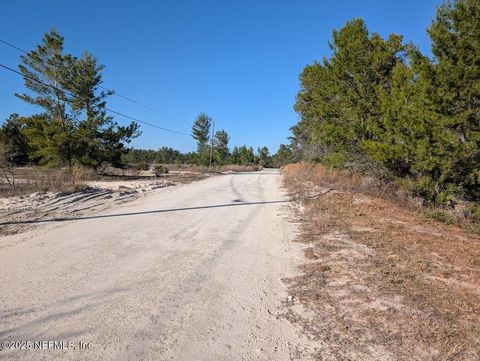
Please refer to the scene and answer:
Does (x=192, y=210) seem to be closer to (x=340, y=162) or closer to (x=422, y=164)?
(x=422, y=164)

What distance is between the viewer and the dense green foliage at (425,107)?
1031cm

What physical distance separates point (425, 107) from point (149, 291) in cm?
1064

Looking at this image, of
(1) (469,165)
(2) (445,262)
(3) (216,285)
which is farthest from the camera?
(1) (469,165)

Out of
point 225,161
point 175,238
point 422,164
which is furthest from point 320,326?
point 225,161

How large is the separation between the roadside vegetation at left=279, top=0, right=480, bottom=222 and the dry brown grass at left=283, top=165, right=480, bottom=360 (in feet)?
15.1

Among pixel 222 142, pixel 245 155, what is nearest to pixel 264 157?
pixel 245 155

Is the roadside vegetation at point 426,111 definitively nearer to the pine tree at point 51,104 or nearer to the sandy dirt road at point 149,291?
the sandy dirt road at point 149,291

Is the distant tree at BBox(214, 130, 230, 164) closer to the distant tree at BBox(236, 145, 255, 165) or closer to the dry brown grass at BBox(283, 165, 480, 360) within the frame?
the distant tree at BBox(236, 145, 255, 165)

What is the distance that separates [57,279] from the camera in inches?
168

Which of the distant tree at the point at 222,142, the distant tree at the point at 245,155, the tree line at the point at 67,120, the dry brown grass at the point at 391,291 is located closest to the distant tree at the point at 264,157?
the distant tree at the point at 245,155

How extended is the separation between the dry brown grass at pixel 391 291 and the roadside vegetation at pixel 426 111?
462 cm

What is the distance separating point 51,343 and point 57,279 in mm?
1576

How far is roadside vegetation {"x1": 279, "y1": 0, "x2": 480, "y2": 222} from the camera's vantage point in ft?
33.9

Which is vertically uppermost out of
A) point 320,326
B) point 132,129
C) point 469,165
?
point 132,129
